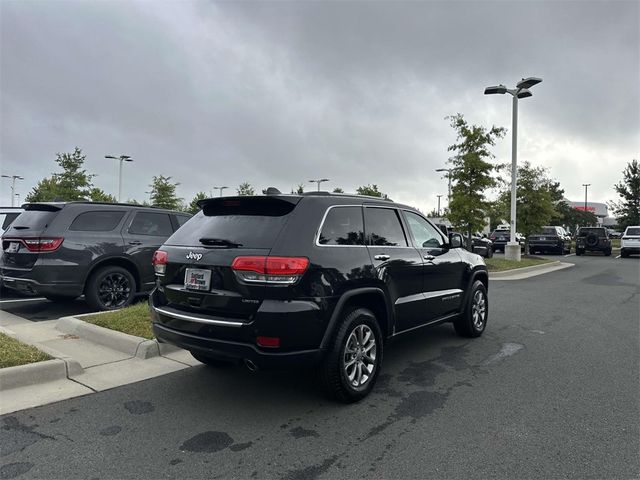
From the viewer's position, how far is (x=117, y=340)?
5387 mm

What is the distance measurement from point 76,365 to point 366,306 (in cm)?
293

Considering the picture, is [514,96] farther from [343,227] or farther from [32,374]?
[32,374]

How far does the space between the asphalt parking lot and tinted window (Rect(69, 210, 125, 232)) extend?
378 centimetres

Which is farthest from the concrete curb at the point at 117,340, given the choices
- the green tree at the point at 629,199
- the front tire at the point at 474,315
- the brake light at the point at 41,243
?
the green tree at the point at 629,199

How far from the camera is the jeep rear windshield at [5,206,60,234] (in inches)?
273

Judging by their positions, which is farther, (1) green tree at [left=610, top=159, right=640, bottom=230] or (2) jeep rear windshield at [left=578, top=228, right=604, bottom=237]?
(1) green tree at [left=610, top=159, right=640, bottom=230]

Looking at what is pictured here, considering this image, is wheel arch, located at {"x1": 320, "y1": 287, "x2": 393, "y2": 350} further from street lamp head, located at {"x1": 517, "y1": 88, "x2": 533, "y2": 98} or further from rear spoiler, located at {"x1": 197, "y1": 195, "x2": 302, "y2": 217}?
street lamp head, located at {"x1": 517, "y1": 88, "x2": 533, "y2": 98}

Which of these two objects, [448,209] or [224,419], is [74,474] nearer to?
[224,419]

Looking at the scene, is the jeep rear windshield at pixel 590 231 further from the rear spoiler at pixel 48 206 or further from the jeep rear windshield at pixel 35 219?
the jeep rear windshield at pixel 35 219

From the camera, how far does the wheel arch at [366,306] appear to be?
3.71 metres

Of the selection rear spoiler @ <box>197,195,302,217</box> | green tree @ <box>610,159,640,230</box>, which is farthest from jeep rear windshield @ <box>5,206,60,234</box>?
green tree @ <box>610,159,640,230</box>

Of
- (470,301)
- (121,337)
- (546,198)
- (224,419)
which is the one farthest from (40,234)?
(546,198)

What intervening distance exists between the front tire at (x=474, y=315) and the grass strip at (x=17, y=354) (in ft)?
15.9

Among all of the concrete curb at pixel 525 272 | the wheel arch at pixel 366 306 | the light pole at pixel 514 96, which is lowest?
the concrete curb at pixel 525 272
